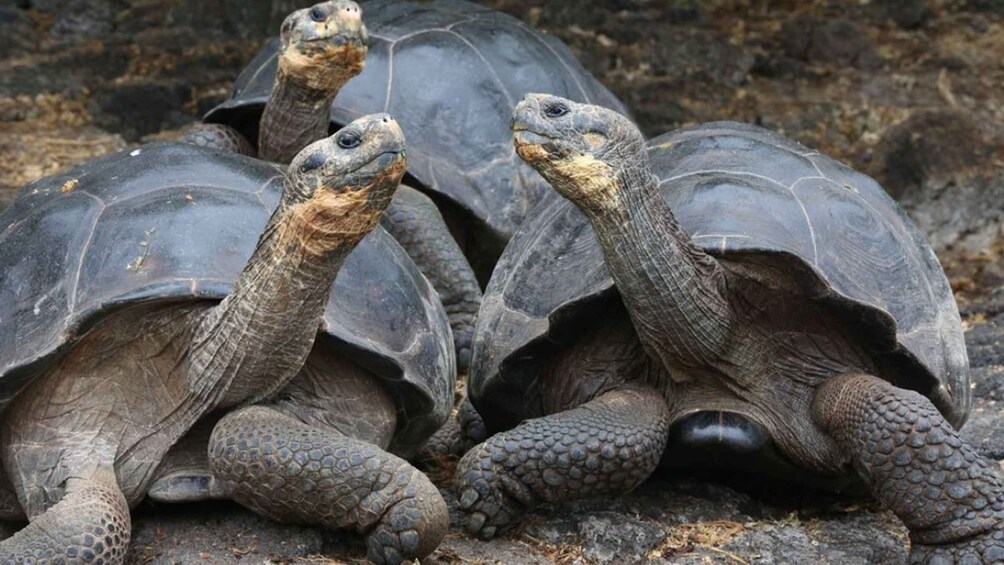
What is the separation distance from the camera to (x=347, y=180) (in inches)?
149

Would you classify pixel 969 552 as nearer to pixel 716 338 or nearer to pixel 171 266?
pixel 716 338

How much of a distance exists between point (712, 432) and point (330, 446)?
1.08 meters

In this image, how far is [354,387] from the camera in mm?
4418

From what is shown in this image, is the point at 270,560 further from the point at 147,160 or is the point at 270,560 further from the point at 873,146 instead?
the point at 873,146

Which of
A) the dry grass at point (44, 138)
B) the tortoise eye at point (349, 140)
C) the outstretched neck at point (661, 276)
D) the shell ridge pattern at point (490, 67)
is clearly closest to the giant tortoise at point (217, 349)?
the tortoise eye at point (349, 140)

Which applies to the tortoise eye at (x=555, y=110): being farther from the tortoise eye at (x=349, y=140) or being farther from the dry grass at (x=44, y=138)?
the dry grass at (x=44, y=138)

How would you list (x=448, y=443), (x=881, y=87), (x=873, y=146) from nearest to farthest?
(x=448, y=443) → (x=873, y=146) → (x=881, y=87)

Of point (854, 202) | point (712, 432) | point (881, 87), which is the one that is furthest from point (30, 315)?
point (881, 87)

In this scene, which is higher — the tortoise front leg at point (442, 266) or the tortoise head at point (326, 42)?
the tortoise head at point (326, 42)

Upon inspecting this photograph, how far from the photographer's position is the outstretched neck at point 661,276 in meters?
4.21

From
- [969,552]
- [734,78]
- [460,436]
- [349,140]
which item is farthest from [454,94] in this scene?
[969,552]

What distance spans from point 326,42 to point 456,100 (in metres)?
1.30

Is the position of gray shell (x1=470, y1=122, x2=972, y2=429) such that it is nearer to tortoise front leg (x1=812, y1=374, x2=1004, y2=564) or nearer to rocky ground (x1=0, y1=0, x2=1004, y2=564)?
tortoise front leg (x1=812, y1=374, x2=1004, y2=564)

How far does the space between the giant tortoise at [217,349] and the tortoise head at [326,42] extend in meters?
0.87
